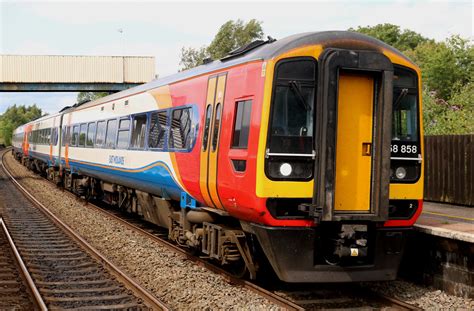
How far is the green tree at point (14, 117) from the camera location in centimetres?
11229

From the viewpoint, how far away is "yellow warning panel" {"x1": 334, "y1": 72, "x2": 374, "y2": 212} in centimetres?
634

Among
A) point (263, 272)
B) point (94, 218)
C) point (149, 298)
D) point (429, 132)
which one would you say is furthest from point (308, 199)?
point (429, 132)

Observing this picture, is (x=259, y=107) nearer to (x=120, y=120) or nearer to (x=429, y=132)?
(x=120, y=120)

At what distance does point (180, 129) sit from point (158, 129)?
124 cm

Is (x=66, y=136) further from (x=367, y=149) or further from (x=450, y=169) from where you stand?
(x=367, y=149)

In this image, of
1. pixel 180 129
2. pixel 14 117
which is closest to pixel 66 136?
pixel 180 129

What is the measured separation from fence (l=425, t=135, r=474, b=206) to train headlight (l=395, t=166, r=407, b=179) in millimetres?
6543

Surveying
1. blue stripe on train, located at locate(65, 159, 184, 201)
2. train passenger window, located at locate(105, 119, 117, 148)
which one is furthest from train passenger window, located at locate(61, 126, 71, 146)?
train passenger window, located at locate(105, 119, 117, 148)

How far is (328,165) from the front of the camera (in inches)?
241

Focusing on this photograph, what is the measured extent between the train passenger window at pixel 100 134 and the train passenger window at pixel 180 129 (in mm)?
5562

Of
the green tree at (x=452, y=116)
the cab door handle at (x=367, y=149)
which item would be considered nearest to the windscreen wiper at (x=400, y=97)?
the cab door handle at (x=367, y=149)

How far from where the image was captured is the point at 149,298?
22.3 ft

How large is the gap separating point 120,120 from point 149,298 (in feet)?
21.3

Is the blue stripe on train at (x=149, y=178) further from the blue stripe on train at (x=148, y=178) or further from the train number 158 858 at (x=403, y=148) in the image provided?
the train number 158 858 at (x=403, y=148)
